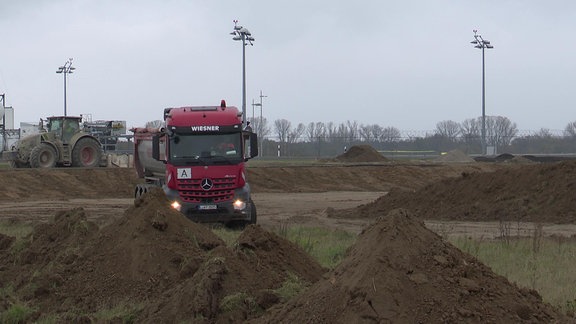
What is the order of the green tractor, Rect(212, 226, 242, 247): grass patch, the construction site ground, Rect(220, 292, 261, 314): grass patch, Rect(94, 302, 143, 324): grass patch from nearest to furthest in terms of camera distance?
the construction site ground → Rect(220, 292, 261, 314): grass patch → Rect(94, 302, 143, 324): grass patch → Rect(212, 226, 242, 247): grass patch → the green tractor

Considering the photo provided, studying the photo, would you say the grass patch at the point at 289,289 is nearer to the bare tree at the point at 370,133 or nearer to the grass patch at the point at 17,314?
the grass patch at the point at 17,314

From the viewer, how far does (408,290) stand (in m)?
6.29

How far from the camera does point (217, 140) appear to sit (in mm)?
18781

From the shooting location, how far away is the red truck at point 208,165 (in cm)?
1856

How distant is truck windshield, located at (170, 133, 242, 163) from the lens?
18.7 m

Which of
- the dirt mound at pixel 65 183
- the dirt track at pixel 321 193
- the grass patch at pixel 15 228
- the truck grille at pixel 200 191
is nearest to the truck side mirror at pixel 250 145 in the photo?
the truck grille at pixel 200 191

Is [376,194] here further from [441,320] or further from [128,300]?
[441,320]

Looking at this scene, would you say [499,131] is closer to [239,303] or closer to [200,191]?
[200,191]

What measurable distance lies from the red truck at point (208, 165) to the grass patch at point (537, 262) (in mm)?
5722

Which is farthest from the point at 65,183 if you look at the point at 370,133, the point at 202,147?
the point at 370,133

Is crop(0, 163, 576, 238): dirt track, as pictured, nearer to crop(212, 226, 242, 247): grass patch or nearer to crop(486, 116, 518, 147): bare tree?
crop(212, 226, 242, 247): grass patch

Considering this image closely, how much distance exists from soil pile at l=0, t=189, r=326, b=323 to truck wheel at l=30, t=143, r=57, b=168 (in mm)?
25692

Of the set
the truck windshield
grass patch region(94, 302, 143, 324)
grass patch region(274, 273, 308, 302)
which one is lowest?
grass patch region(94, 302, 143, 324)

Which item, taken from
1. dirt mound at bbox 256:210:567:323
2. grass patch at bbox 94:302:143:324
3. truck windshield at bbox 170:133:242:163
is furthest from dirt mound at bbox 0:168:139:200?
dirt mound at bbox 256:210:567:323
